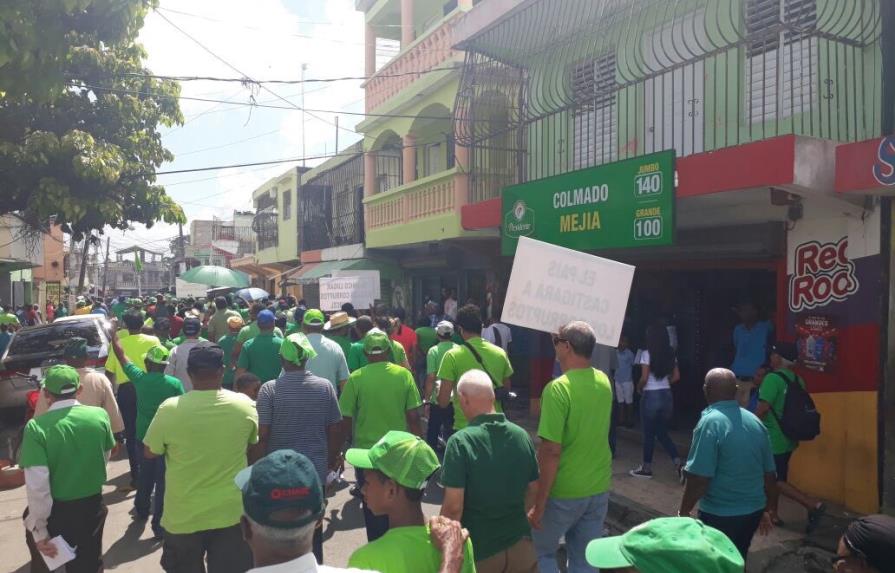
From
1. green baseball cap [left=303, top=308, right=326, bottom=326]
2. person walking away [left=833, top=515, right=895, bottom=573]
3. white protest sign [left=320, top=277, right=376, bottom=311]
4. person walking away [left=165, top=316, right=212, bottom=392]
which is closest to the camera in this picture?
person walking away [left=833, top=515, right=895, bottom=573]

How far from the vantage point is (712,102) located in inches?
301

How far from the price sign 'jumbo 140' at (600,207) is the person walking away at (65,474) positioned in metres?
5.08

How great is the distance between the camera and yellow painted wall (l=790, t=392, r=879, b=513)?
5.84 metres

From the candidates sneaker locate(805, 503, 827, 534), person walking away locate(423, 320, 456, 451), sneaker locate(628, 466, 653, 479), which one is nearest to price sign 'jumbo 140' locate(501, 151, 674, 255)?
person walking away locate(423, 320, 456, 451)

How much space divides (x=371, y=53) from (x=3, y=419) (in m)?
10.4

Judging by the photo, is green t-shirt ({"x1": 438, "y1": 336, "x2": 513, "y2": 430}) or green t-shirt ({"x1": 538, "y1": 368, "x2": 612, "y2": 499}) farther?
green t-shirt ({"x1": 438, "y1": 336, "x2": 513, "y2": 430})

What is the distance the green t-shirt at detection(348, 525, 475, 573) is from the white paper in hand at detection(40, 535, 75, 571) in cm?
238

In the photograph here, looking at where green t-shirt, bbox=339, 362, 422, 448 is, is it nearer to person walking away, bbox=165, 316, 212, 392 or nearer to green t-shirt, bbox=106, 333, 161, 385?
person walking away, bbox=165, 316, 212, 392

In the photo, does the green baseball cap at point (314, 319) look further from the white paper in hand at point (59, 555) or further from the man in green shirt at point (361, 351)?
the white paper in hand at point (59, 555)

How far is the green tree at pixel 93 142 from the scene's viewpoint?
9180 millimetres

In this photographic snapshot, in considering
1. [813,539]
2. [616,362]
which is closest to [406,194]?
[616,362]

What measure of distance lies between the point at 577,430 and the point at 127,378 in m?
4.81

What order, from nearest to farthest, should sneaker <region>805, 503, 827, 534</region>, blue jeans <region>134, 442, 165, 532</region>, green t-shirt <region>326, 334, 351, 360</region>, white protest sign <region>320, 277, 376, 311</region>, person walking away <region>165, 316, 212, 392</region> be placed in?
1. blue jeans <region>134, 442, 165, 532</region>
2. sneaker <region>805, 503, 827, 534</region>
3. person walking away <region>165, 316, 212, 392</region>
4. green t-shirt <region>326, 334, 351, 360</region>
5. white protest sign <region>320, 277, 376, 311</region>

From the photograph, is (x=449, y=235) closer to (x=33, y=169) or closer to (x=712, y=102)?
(x=712, y=102)
